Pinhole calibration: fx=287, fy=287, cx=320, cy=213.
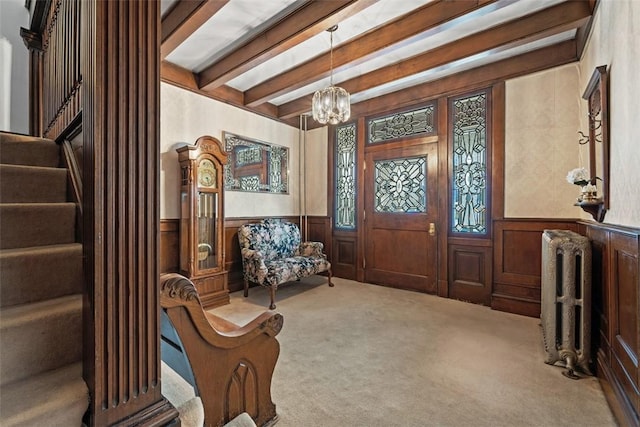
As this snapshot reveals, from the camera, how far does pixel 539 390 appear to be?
6.15ft

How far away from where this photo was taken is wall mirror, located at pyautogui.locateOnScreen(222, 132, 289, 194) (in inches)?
164

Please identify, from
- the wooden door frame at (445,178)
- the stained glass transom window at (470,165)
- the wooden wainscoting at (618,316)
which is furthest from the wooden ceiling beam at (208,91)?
the wooden wainscoting at (618,316)

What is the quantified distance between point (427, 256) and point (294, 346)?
234cm

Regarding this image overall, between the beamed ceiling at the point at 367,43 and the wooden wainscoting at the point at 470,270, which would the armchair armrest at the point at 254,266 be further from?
the wooden wainscoting at the point at 470,270

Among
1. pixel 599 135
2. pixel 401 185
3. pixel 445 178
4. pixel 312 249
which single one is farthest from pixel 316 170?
pixel 599 135

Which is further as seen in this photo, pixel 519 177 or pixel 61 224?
pixel 519 177

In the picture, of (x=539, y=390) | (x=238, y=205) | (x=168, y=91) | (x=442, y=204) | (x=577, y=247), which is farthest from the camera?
(x=238, y=205)

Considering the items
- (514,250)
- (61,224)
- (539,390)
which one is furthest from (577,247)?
(61,224)

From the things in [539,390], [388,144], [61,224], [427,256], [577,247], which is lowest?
[539,390]

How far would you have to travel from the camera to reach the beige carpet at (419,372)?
1659 mm

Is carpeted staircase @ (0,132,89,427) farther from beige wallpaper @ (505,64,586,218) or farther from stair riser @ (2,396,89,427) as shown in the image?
beige wallpaper @ (505,64,586,218)

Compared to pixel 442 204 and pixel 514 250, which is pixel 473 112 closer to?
pixel 442 204

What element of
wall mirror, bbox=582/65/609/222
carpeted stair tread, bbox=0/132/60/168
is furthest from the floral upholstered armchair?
wall mirror, bbox=582/65/609/222

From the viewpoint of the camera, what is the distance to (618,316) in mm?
1754
